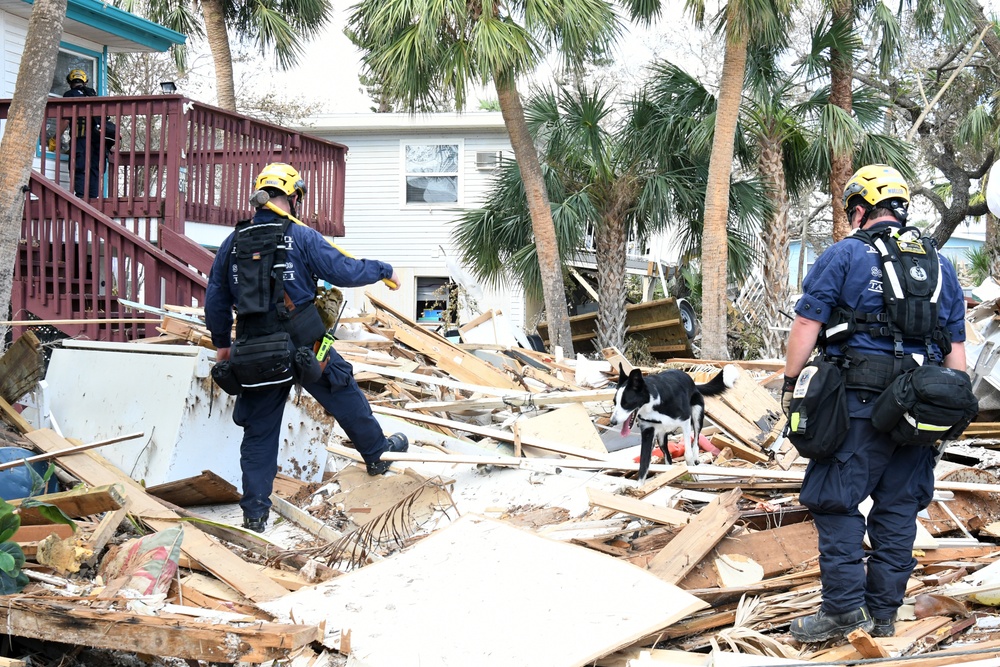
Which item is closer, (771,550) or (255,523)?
(771,550)

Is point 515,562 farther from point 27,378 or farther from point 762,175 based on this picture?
point 762,175

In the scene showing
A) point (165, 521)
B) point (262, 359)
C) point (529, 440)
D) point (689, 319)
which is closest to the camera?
point (165, 521)

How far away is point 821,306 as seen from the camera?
13.0ft

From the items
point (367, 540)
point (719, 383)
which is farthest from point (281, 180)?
point (719, 383)

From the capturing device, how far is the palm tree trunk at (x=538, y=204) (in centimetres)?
1446

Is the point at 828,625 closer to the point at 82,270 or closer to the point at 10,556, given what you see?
the point at 10,556

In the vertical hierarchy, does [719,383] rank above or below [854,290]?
below

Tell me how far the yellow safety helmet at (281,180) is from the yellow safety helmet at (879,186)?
3.31m

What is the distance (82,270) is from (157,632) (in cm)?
707

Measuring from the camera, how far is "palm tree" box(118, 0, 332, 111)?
1838 centimetres

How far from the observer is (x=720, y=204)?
13.1m

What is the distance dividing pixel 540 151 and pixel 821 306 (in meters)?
12.9

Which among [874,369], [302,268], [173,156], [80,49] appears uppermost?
[80,49]

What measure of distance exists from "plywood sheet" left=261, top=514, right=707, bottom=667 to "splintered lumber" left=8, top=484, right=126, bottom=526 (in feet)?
3.56
